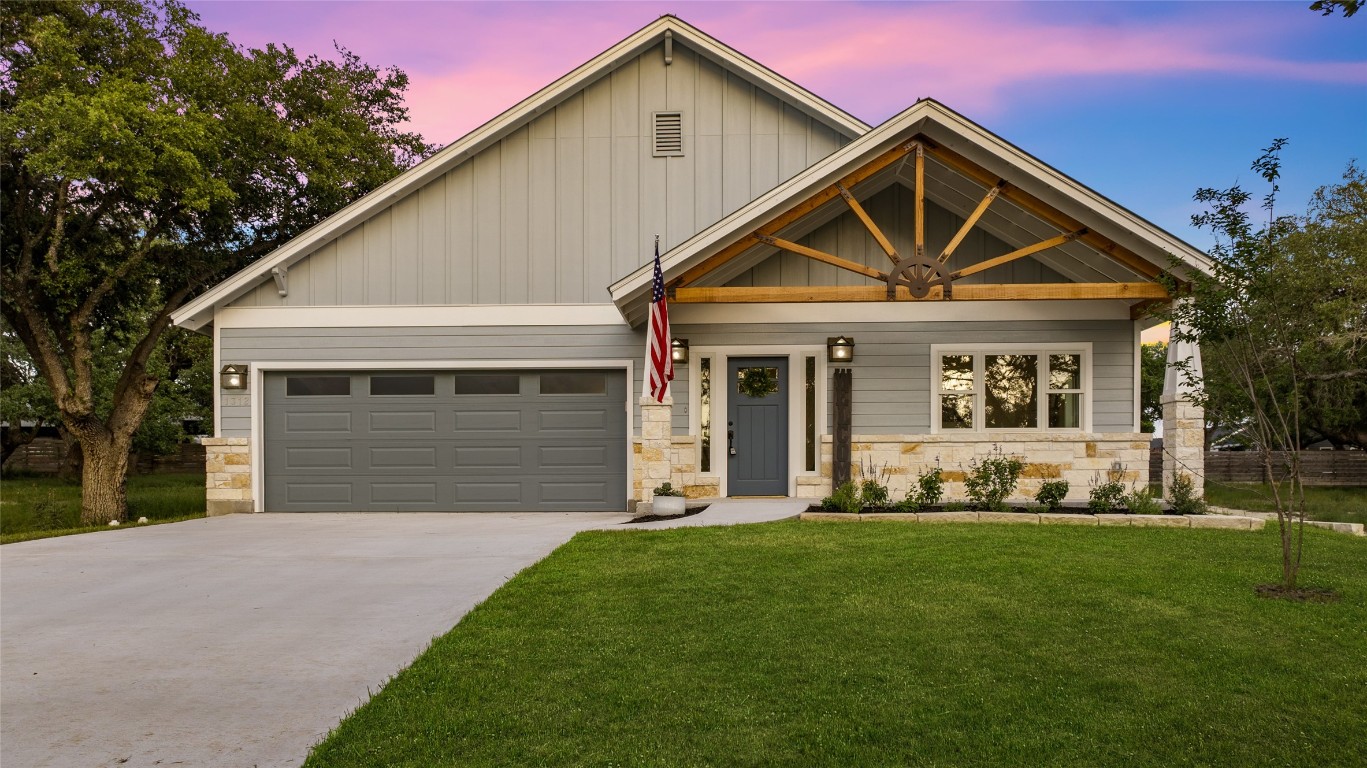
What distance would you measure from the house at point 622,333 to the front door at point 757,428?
0.03 meters

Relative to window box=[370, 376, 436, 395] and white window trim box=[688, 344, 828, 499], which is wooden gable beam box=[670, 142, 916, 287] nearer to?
white window trim box=[688, 344, 828, 499]

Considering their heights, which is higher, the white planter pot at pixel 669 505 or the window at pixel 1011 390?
the window at pixel 1011 390

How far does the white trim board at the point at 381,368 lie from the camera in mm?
11797

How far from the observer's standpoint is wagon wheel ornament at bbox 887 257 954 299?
9.62 metres

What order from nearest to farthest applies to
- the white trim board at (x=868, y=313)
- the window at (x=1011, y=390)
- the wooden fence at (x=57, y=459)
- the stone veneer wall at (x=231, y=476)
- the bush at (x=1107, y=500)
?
the bush at (x=1107, y=500)
the white trim board at (x=868, y=313)
the window at (x=1011, y=390)
the stone veneer wall at (x=231, y=476)
the wooden fence at (x=57, y=459)

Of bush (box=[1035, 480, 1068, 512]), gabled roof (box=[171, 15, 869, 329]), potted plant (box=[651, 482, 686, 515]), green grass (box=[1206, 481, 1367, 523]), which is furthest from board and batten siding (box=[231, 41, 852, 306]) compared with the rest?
green grass (box=[1206, 481, 1367, 523])

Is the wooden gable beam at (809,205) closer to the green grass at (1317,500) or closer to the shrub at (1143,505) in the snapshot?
the shrub at (1143,505)

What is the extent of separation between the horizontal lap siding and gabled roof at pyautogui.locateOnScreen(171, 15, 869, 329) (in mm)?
753

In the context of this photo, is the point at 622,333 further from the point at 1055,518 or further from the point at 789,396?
the point at 1055,518

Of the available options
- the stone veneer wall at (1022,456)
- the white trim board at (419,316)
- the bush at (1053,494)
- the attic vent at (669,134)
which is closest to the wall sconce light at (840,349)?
the stone veneer wall at (1022,456)

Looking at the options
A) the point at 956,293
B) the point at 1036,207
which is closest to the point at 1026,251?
the point at 1036,207

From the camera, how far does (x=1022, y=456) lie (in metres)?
11.1

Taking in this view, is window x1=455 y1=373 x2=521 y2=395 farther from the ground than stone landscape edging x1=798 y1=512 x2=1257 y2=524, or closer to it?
farther from the ground

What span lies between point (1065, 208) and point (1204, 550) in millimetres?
4488
